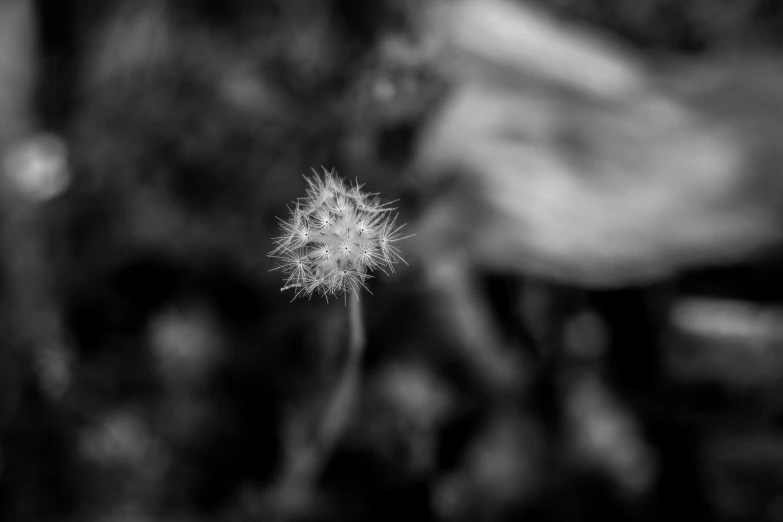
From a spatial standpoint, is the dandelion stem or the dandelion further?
the dandelion stem

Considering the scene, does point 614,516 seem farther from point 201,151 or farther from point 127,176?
point 127,176

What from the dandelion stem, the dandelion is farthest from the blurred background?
the dandelion

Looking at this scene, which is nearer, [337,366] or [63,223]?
[337,366]

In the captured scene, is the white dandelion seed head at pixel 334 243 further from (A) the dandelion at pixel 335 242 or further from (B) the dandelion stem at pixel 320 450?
(B) the dandelion stem at pixel 320 450

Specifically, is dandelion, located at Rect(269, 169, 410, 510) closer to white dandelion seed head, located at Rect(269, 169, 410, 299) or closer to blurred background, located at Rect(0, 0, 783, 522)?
white dandelion seed head, located at Rect(269, 169, 410, 299)

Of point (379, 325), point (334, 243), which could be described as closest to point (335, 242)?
point (334, 243)

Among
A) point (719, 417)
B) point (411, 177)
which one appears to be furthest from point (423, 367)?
point (719, 417)

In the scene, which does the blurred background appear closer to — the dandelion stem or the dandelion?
the dandelion stem

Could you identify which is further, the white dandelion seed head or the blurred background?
the blurred background
